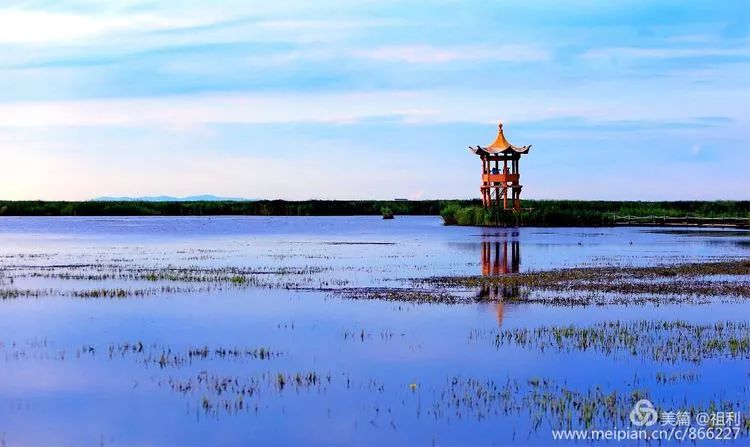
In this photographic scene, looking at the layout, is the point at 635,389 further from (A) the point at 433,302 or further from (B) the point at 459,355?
(A) the point at 433,302

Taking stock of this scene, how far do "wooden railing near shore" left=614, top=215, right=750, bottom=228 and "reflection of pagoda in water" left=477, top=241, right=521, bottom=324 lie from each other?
3431cm

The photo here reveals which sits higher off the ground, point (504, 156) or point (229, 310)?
point (504, 156)

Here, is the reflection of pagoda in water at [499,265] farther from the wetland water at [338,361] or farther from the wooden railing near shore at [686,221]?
the wooden railing near shore at [686,221]

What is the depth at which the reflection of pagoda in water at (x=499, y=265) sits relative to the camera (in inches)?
1144

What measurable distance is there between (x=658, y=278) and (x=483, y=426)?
76.9 feet

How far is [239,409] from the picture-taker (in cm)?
1450

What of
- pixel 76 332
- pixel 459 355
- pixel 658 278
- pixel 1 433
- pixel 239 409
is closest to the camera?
pixel 1 433

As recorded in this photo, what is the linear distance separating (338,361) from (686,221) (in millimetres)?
83111

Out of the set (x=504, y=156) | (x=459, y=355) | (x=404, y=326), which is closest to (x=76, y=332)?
(x=404, y=326)

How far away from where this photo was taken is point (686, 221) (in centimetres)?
9531

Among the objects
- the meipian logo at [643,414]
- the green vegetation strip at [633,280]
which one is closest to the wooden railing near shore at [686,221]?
the green vegetation strip at [633,280]

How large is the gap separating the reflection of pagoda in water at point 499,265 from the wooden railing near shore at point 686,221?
3431 cm

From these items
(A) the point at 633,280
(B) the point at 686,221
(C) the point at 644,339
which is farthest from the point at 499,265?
(B) the point at 686,221

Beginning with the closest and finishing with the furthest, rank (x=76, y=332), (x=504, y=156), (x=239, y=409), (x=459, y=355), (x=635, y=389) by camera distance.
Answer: (x=239, y=409)
(x=635, y=389)
(x=459, y=355)
(x=76, y=332)
(x=504, y=156)
